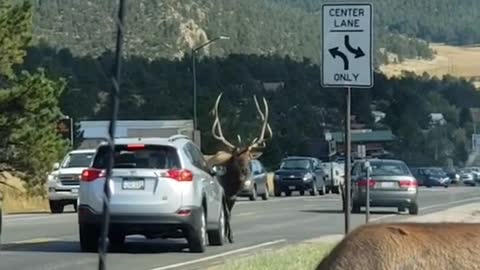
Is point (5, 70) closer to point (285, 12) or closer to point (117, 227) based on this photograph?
point (117, 227)

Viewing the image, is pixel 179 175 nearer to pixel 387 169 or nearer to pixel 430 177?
pixel 387 169

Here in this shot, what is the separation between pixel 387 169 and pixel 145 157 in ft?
52.0

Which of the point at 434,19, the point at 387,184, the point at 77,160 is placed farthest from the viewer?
the point at 434,19

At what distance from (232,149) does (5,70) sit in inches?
837

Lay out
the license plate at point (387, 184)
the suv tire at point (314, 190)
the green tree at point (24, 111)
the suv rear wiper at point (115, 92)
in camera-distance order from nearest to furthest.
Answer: the suv rear wiper at point (115, 92) → the license plate at point (387, 184) → the green tree at point (24, 111) → the suv tire at point (314, 190)

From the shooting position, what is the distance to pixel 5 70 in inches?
1741

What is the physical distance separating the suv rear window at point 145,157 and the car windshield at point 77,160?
17.2m

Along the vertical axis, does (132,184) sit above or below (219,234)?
above

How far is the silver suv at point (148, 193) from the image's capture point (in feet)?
59.7

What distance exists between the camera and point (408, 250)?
5793 mm

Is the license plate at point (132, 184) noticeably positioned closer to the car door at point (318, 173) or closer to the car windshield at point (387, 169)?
the car windshield at point (387, 169)

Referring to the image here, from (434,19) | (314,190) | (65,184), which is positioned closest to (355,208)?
(65,184)

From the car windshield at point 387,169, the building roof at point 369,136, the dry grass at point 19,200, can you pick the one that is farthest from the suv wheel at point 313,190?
the building roof at point 369,136

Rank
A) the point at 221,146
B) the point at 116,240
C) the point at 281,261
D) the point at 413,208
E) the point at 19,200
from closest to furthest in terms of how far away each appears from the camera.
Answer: the point at 281,261 < the point at 116,240 < the point at 413,208 < the point at 221,146 < the point at 19,200
